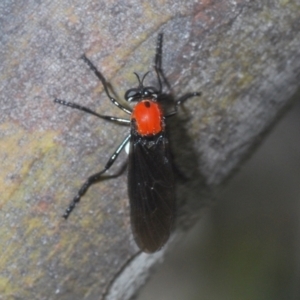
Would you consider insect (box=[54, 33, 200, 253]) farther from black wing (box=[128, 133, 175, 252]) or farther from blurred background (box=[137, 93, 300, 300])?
blurred background (box=[137, 93, 300, 300])

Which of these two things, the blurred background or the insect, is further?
the blurred background

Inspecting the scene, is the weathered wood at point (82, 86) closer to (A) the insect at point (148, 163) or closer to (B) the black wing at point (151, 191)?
(A) the insect at point (148, 163)

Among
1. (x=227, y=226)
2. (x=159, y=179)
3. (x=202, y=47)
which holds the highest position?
(x=202, y=47)

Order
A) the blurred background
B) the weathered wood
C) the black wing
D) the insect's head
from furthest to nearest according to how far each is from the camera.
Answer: the blurred background
the black wing
the insect's head
the weathered wood

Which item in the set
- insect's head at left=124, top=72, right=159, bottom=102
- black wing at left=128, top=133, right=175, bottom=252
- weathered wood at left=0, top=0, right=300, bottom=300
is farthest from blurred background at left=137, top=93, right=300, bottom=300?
weathered wood at left=0, top=0, right=300, bottom=300

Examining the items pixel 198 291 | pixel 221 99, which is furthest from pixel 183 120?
pixel 198 291

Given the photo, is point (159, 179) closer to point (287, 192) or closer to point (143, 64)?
point (143, 64)
